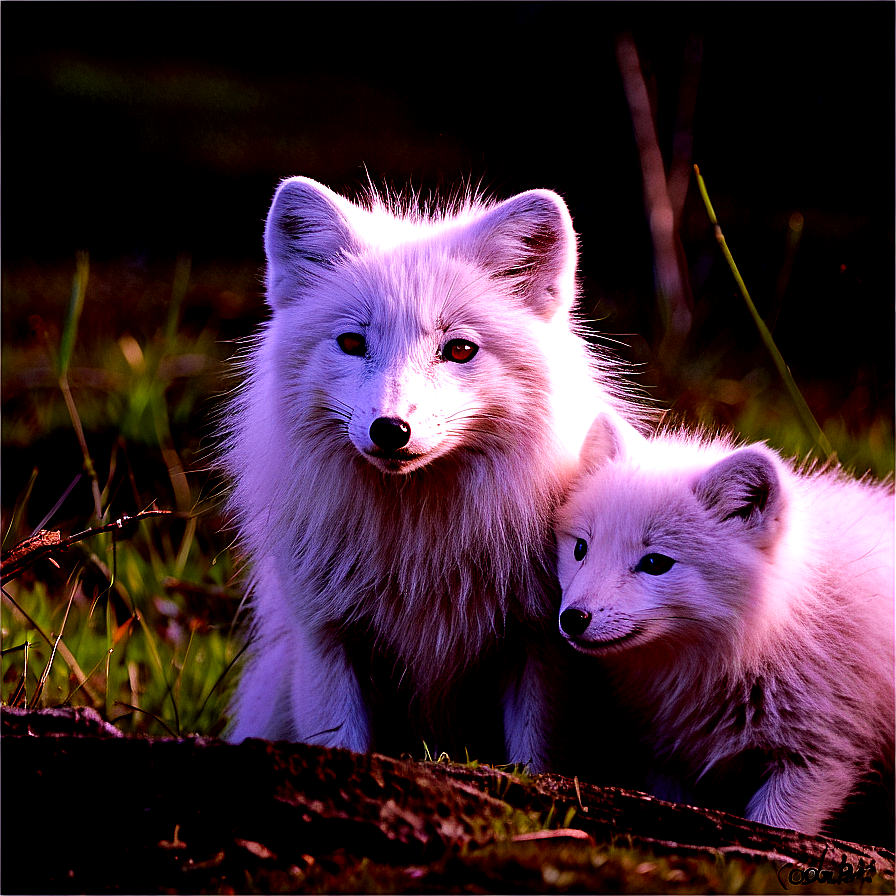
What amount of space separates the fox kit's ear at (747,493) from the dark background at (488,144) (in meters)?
3.00

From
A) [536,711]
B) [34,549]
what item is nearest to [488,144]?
[536,711]

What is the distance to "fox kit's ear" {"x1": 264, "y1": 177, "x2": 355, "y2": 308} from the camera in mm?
2922

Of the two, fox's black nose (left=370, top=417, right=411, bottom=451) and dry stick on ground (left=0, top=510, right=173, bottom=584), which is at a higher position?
fox's black nose (left=370, top=417, right=411, bottom=451)

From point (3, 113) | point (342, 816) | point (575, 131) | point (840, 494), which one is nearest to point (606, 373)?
point (840, 494)

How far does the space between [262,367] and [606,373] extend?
102 centimetres

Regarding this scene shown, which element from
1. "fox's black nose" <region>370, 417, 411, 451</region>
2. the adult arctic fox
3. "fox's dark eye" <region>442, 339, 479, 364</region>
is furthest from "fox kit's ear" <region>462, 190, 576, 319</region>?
"fox's black nose" <region>370, 417, 411, 451</region>

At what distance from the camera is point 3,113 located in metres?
7.97

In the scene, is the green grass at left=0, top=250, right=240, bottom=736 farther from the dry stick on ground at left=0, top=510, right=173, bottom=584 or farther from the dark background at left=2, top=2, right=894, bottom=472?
the dark background at left=2, top=2, right=894, bottom=472

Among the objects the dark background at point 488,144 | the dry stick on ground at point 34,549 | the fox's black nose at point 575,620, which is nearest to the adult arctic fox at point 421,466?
the fox's black nose at point 575,620

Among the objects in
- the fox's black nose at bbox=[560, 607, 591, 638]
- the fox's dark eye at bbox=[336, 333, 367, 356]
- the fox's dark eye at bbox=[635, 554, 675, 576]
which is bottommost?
the fox's black nose at bbox=[560, 607, 591, 638]

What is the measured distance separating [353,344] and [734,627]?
119cm

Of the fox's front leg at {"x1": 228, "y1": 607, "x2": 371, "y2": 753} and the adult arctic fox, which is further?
the fox's front leg at {"x1": 228, "y1": 607, "x2": 371, "y2": 753}

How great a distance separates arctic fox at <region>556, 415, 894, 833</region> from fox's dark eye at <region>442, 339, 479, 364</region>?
0.47m

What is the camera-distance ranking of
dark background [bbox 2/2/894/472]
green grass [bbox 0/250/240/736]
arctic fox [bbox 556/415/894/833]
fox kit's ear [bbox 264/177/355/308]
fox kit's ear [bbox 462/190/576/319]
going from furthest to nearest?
dark background [bbox 2/2/894/472]
green grass [bbox 0/250/240/736]
fox kit's ear [bbox 264/177/355/308]
fox kit's ear [bbox 462/190/576/319]
arctic fox [bbox 556/415/894/833]
